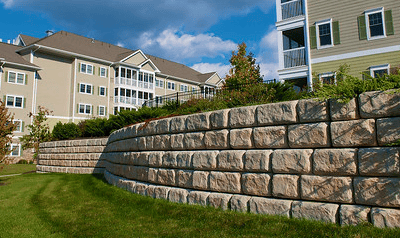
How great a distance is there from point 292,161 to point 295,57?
1276 centimetres

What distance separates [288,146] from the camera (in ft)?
16.4

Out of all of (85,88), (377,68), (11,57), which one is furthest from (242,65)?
(11,57)

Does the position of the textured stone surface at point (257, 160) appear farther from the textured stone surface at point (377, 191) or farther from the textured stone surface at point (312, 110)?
the textured stone surface at point (377, 191)

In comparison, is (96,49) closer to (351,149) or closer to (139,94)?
(139,94)

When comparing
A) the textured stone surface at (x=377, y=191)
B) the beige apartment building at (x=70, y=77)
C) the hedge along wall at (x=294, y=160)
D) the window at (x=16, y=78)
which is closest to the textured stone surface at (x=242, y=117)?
the hedge along wall at (x=294, y=160)

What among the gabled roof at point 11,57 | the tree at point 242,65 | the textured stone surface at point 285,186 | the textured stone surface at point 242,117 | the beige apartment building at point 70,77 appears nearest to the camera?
the textured stone surface at point 285,186

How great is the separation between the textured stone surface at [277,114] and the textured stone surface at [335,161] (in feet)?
2.41

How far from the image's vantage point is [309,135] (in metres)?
4.71

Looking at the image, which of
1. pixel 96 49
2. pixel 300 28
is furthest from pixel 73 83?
pixel 300 28

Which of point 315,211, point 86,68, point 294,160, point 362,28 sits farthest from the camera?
point 86,68

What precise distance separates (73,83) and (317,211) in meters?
34.8

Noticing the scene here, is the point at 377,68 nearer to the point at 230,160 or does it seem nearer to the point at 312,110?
the point at 312,110

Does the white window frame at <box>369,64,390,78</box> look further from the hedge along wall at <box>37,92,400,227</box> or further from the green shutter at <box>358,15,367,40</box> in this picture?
the hedge along wall at <box>37,92,400,227</box>

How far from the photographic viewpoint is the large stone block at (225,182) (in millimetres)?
5645
